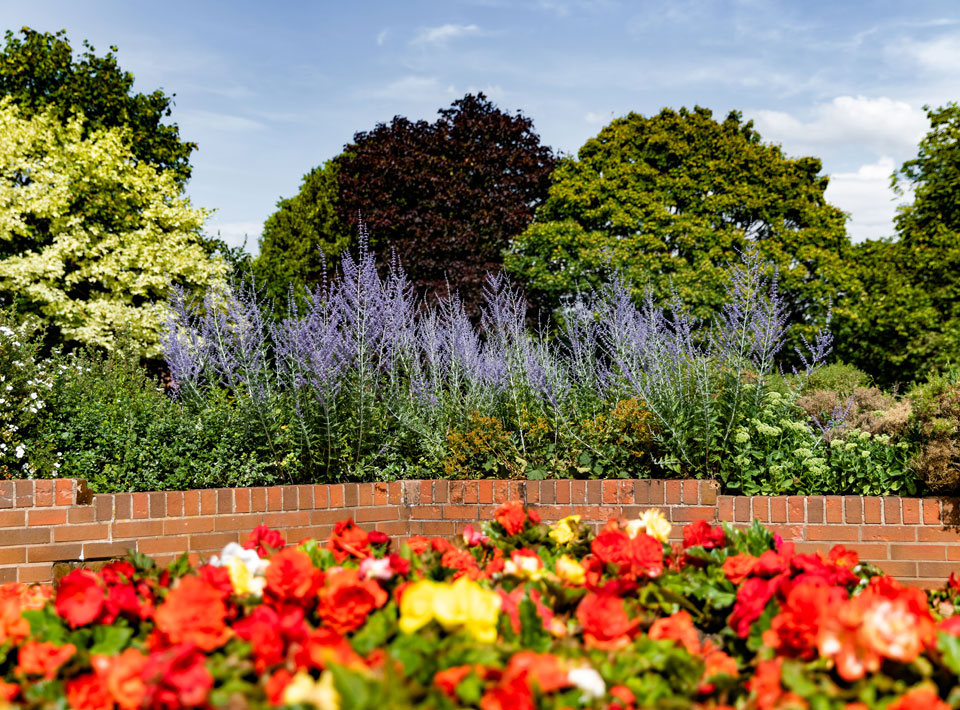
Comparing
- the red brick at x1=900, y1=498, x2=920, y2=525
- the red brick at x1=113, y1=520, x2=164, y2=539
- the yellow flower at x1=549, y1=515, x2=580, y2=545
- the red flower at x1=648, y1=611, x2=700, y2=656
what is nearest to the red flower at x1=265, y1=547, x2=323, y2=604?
the red flower at x1=648, y1=611, x2=700, y2=656

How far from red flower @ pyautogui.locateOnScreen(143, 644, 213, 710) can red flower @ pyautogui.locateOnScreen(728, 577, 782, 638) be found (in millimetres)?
1087

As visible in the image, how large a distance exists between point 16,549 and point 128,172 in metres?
13.9

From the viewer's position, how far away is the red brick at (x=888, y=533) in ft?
13.3

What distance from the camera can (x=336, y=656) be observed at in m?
1.30

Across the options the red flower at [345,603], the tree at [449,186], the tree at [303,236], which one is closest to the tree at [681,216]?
the tree at [449,186]

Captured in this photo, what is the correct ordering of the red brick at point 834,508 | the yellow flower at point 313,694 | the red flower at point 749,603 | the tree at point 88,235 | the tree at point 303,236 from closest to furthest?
the yellow flower at point 313,694
the red flower at point 749,603
the red brick at point 834,508
the tree at point 88,235
the tree at point 303,236

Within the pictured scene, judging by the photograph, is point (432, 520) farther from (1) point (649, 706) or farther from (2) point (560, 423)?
(1) point (649, 706)

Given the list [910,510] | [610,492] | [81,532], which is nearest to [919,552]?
[910,510]

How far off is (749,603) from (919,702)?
51 cm

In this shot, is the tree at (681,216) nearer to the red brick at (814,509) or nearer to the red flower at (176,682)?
the red brick at (814,509)

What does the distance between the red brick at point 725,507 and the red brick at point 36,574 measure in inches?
138

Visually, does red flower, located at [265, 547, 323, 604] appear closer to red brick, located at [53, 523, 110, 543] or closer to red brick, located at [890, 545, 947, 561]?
red brick, located at [53, 523, 110, 543]

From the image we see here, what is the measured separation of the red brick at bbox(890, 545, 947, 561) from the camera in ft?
13.2

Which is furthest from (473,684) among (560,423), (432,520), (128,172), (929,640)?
(128,172)
